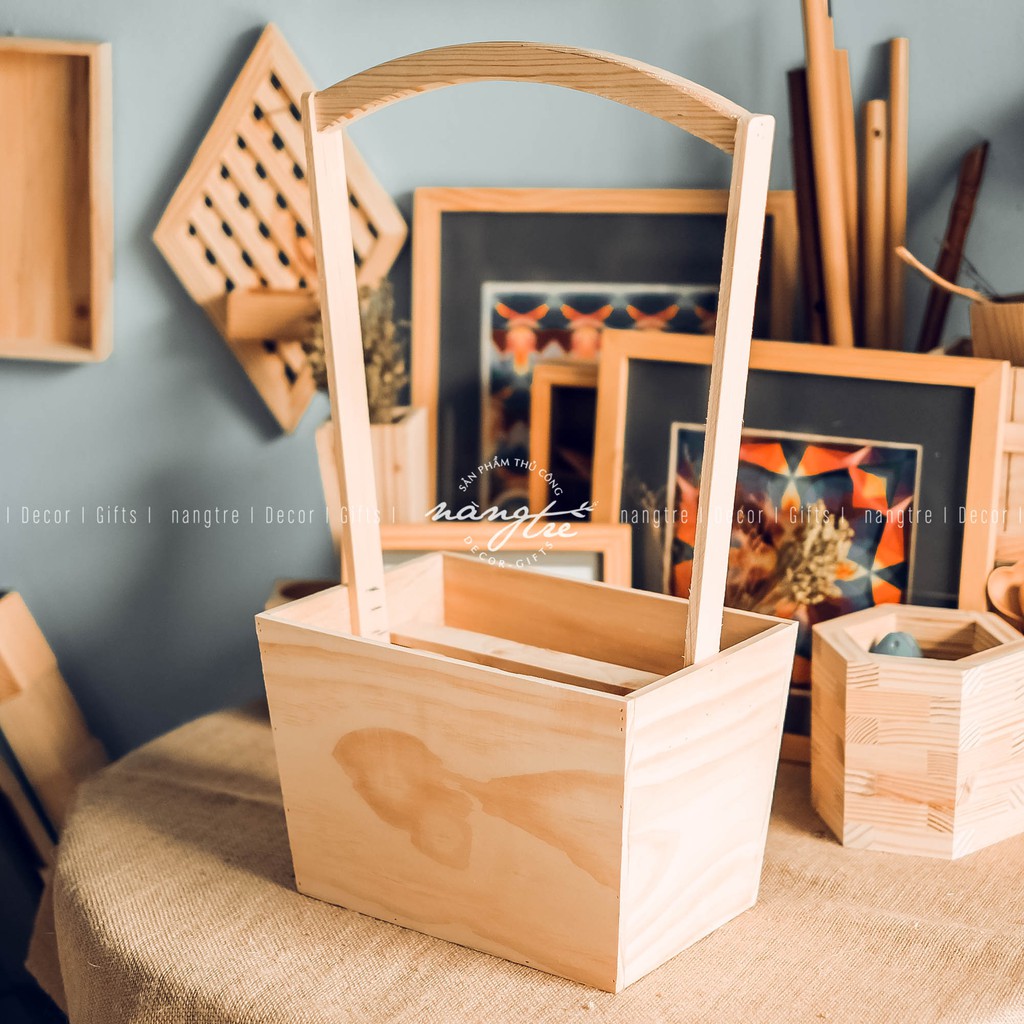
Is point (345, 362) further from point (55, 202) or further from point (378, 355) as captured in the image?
point (55, 202)

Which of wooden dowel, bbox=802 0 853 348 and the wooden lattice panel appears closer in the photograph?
wooden dowel, bbox=802 0 853 348

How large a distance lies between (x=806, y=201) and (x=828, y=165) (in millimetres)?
41

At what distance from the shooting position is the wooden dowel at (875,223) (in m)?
0.85

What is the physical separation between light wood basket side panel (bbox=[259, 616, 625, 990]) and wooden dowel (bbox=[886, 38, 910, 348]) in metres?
0.51

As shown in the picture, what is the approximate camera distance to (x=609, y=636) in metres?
0.72

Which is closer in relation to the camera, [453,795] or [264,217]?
[453,795]

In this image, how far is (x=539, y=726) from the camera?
1.83 feet

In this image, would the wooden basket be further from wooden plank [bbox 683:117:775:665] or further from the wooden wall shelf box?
the wooden wall shelf box

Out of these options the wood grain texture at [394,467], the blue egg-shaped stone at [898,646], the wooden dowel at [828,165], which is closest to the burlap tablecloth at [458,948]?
the blue egg-shaped stone at [898,646]

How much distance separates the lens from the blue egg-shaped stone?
728 mm

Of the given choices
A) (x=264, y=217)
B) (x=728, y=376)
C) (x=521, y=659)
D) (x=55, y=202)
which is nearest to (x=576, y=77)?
(x=728, y=376)

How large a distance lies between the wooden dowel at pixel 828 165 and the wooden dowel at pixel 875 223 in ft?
0.08

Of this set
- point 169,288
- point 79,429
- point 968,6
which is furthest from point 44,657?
point 968,6

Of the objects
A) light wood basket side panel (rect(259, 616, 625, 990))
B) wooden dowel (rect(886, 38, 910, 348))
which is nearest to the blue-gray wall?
wooden dowel (rect(886, 38, 910, 348))
